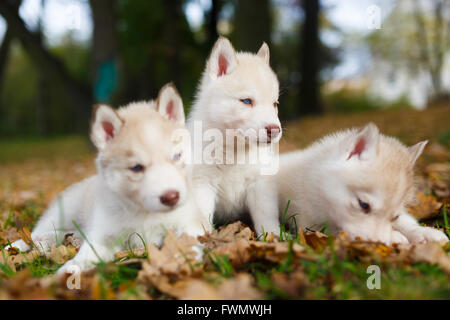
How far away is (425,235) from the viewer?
2.62m

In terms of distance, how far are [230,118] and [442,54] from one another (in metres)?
26.3

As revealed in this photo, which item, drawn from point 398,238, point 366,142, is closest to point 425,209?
point 398,238

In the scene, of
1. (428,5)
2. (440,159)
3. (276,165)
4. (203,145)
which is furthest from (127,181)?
(428,5)

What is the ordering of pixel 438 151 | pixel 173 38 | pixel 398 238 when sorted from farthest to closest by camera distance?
pixel 173 38 → pixel 438 151 → pixel 398 238

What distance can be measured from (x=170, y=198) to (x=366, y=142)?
141cm

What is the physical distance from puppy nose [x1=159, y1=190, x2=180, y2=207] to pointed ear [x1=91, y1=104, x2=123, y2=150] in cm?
59

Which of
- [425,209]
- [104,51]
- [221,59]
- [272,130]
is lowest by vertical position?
[425,209]

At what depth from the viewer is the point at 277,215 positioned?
9.72ft

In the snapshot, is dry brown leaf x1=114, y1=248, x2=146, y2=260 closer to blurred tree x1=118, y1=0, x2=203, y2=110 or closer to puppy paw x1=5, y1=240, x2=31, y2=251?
puppy paw x1=5, y1=240, x2=31, y2=251

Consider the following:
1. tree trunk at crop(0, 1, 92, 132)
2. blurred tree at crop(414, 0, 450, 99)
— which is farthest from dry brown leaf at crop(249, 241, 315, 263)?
blurred tree at crop(414, 0, 450, 99)

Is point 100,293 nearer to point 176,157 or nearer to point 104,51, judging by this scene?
point 176,157

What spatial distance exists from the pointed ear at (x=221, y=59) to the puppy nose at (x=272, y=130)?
2.37 ft

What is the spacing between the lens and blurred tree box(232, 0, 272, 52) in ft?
27.3

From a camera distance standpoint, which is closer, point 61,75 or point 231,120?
point 231,120
